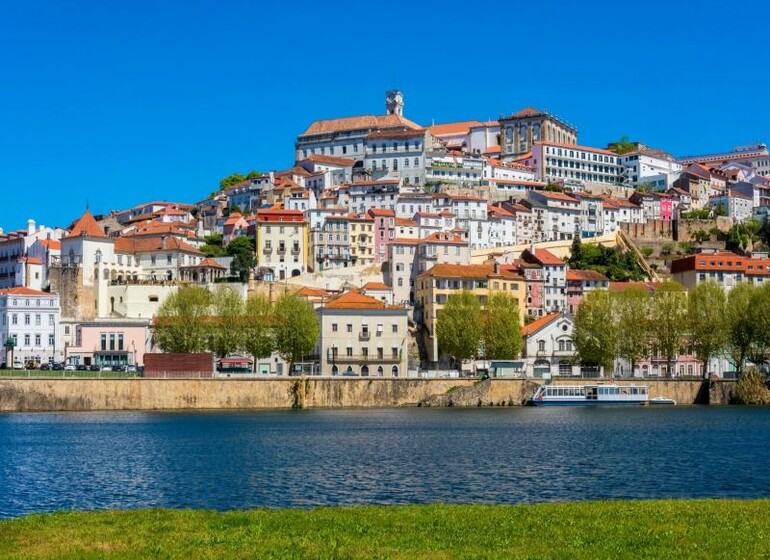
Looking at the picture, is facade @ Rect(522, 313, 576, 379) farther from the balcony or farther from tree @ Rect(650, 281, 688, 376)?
the balcony

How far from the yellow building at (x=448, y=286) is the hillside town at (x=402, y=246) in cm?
21

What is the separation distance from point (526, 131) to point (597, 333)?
97574 millimetres

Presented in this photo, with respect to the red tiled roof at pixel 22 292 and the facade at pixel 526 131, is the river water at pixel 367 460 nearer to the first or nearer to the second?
the red tiled roof at pixel 22 292

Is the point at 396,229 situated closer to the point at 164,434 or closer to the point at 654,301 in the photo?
the point at 654,301

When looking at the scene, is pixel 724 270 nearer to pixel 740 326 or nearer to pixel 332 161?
pixel 740 326

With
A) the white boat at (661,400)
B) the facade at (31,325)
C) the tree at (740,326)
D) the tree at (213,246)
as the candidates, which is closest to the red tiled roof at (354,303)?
the white boat at (661,400)

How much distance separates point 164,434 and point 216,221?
332ft

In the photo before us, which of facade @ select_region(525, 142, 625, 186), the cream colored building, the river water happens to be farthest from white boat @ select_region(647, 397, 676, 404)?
facade @ select_region(525, 142, 625, 186)

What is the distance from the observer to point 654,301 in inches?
3639

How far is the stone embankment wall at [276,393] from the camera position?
244 feet

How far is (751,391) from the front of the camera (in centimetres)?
8612

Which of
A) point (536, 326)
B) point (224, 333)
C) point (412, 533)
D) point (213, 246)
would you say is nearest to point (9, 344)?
point (224, 333)

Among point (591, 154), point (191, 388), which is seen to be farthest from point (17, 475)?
point (591, 154)

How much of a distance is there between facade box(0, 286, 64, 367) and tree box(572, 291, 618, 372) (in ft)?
149
